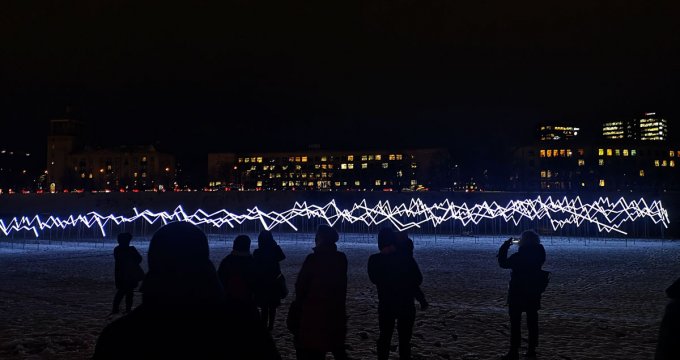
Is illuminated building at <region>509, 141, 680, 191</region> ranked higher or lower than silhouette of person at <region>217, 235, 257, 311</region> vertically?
higher

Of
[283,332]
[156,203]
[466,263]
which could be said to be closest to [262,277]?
[283,332]

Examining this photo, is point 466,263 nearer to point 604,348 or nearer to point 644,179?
point 604,348

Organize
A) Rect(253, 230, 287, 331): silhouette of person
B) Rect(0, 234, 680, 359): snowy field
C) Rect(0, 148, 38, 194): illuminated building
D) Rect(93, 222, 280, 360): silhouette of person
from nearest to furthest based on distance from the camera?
Rect(93, 222, 280, 360): silhouette of person, Rect(253, 230, 287, 331): silhouette of person, Rect(0, 234, 680, 359): snowy field, Rect(0, 148, 38, 194): illuminated building

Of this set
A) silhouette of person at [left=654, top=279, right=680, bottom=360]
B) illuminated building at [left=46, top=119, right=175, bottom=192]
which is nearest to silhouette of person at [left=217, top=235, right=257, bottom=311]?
silhouette of person at [left=654, top=279, right=680, bottom=360]

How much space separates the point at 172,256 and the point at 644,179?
14420 centimetres

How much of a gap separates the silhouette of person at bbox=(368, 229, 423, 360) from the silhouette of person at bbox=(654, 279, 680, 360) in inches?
167

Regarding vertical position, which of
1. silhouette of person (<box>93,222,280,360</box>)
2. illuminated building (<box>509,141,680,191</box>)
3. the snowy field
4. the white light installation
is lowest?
the snowy field

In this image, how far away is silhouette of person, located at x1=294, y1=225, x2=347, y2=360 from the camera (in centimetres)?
652

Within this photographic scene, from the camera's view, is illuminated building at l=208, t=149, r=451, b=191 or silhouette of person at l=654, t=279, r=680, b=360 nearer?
silhouette of person at l=654, t=279, r=680, b=360

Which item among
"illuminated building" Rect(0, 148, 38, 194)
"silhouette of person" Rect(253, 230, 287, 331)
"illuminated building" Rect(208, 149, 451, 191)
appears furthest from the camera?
"illuminated building" Rect(208, 149, 451, 191)

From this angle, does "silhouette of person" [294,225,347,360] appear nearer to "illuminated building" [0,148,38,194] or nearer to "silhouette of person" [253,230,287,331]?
"silhouette of person" [253,230,287,331]

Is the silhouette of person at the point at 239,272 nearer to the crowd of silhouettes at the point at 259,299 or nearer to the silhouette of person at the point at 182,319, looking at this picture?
the crowd of silhouettes at the point at 259,299

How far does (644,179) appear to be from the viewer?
5192 inches

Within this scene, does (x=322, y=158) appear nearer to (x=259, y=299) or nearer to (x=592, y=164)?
(x=592, y=164)
